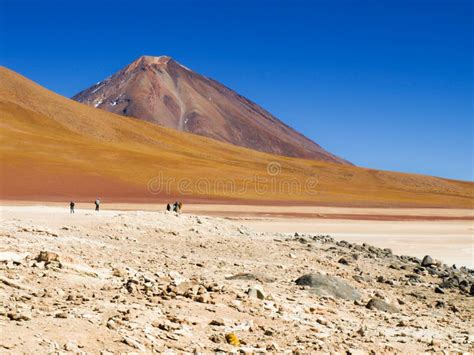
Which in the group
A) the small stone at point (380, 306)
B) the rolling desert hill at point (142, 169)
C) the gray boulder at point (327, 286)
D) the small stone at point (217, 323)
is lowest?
the small stone at point (380, 306)

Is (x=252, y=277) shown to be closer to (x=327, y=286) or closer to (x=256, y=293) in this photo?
(x=327, y=286)

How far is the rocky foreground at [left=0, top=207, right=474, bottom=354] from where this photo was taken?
6953 mm

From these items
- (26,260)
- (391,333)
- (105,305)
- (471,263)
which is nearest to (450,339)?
(391,333)

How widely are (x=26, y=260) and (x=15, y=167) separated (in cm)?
6084

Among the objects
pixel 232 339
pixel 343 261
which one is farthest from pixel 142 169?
pixel 232 339

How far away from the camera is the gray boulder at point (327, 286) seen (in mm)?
11047

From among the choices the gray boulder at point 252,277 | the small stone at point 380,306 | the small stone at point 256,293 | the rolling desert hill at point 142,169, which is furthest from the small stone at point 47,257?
the rolling desert hill at point 142,169

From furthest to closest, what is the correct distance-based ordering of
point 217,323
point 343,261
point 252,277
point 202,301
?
point 343,261, point 252,277, point 202,301, point 217,323

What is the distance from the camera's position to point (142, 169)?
261 ft

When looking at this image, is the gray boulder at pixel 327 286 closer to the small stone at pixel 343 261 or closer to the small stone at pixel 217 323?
the small stone at pixel 217 323

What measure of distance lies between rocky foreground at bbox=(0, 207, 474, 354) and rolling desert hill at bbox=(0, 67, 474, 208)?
3984 centimetres

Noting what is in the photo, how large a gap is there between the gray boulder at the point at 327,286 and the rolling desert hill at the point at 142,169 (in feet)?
140

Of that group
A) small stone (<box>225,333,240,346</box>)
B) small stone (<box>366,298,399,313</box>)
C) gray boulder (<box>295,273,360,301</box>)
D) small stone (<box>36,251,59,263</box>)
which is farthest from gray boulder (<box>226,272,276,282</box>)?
small stone (<box>225,333,240,346</box>)

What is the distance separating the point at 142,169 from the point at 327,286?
69.9 meters
